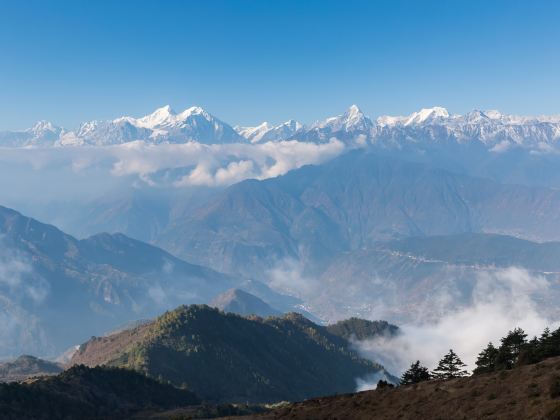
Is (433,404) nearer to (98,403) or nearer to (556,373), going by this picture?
(556,373)

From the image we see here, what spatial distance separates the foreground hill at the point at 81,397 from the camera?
491ft

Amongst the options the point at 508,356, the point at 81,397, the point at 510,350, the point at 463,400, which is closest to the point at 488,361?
the point at 510,350

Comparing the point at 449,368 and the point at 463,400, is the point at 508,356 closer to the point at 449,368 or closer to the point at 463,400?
the point at 449,368

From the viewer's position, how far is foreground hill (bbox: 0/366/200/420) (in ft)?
491

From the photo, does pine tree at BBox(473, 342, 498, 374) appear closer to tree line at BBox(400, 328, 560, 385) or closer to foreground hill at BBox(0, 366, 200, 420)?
tree line at BBox(400, 328, 560, 385)

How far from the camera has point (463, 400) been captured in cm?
6269

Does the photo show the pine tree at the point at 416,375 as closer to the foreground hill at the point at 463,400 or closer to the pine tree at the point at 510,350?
the pine tree at the point at 510,350

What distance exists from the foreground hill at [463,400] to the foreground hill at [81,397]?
9280 cm

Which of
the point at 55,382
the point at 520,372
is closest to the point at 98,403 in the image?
the point at 55,382

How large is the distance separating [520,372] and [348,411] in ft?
73.5

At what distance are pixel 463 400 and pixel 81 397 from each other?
138368 millimetres

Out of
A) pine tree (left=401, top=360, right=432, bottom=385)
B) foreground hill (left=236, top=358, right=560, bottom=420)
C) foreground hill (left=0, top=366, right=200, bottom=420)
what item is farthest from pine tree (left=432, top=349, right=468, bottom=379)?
foreground hill (left=0, top=366, right=200, bottom=420)

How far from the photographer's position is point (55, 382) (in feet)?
565

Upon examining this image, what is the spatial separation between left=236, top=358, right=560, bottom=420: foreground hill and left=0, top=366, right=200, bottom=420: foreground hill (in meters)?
92.8
